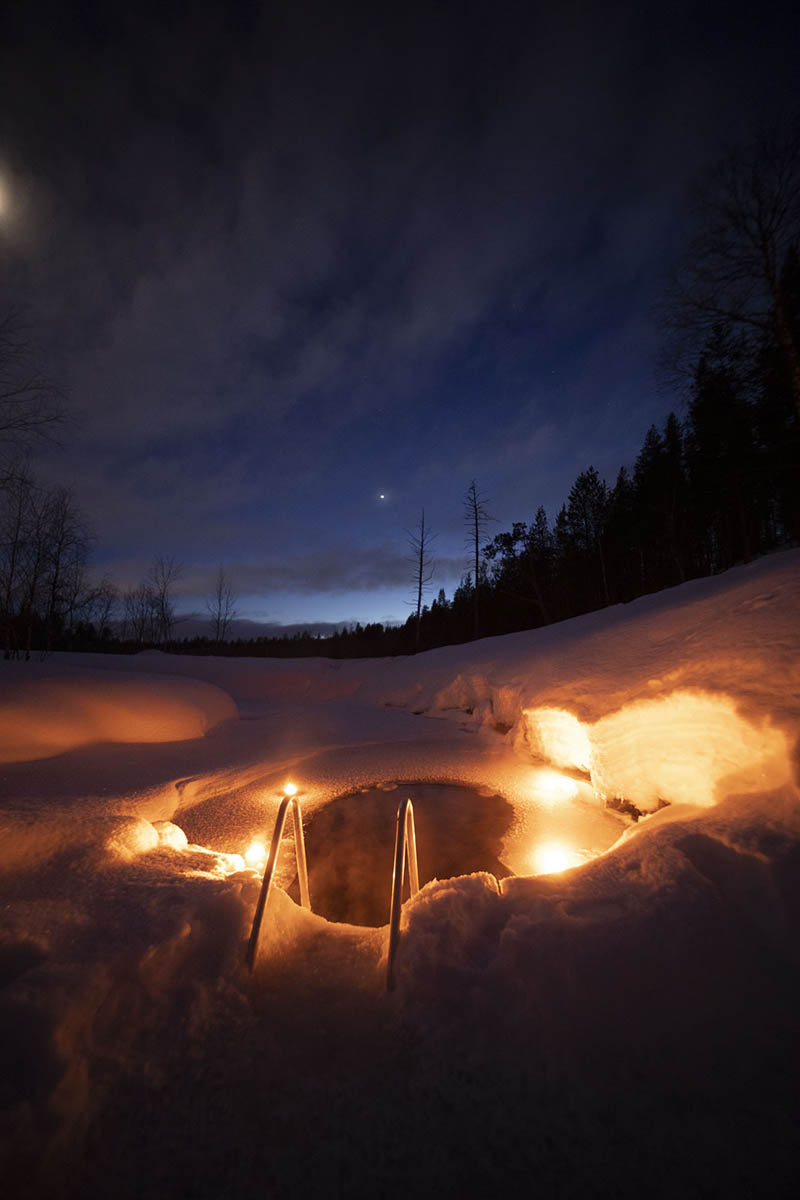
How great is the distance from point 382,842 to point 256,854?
4.53ft

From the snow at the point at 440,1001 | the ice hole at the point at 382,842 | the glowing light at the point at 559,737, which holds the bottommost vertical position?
the ice hole at the point at 382,842

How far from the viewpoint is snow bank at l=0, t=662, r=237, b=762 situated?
5.21 meters

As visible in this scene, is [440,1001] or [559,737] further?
[559,737]

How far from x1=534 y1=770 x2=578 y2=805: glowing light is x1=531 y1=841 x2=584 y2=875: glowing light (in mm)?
1121

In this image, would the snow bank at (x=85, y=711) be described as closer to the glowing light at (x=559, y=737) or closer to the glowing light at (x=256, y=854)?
the glowing light at (x=256, y=854)

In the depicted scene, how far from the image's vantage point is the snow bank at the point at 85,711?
5211 millimetres

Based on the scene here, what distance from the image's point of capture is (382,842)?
4.56m

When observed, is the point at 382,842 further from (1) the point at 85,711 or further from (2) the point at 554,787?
(1) the point at 85,711

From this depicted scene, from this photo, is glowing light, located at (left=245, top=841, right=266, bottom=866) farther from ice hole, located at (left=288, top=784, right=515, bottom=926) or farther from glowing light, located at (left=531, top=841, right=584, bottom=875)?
glowing light, located at (left=531, top=841, right=584, bottom=875)

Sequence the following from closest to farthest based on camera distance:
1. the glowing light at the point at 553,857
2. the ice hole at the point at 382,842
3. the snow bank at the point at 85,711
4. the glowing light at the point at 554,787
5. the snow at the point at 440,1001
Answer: the snow at the point at 440,1001
the ice hole at the point at 382,842
the glowing light at the point at 553,857
the snow bank at the point at 85,711
the glowing light at the point at 554,787

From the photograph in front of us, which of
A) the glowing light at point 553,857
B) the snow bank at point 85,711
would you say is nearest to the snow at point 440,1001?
the glowing light at point 553,857

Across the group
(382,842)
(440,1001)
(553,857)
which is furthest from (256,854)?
(553,857)

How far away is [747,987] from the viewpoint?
1714 mm

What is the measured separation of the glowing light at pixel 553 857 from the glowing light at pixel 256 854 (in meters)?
2.67
